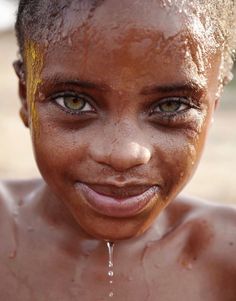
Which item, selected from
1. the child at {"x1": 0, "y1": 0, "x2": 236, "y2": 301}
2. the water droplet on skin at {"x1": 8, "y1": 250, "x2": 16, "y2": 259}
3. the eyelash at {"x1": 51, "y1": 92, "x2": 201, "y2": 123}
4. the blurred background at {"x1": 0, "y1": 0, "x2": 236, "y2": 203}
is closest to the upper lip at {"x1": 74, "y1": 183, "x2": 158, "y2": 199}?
the child at {"x1": 0, "y1": 0, "x2": 236, "y2": 301}

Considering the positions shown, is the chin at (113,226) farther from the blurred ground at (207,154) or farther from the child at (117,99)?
the blurred ground at (207,154)

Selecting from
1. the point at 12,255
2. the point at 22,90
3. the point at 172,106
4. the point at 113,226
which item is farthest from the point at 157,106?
the point at 12,255

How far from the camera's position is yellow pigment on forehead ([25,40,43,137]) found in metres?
2.01

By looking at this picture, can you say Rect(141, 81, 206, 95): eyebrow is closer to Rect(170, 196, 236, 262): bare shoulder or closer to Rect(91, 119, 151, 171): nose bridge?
Rect(91, 119, 151, 171): nose bridge

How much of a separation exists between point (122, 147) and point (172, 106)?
0.19 meters

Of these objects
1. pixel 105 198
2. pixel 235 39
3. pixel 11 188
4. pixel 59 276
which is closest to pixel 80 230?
pixel 59 276

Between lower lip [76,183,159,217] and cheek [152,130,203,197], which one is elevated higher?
cheek [152,130,203,197]

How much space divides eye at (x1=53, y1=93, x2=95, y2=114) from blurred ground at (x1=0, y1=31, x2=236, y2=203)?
2784 millimetres

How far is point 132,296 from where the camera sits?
7.62ft

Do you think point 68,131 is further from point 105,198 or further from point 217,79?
point 217,79

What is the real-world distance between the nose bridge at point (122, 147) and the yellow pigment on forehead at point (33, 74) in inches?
9.1

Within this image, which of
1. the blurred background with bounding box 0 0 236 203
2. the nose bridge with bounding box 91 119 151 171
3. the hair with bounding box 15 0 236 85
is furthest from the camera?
the blurred background with bounding box 0 0 236 203

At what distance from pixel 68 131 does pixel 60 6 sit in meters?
0.29

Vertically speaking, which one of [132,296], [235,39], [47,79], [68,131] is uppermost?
[235,39]
